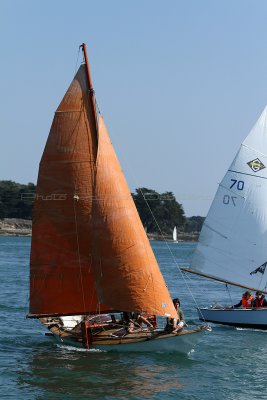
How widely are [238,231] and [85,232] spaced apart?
11529 mm

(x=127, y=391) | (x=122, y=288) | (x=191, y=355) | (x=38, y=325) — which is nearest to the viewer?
(x=127, y=391)

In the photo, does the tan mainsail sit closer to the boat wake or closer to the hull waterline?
the hull waterline

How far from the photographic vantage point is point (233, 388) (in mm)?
25469

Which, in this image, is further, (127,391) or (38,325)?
(38,325)

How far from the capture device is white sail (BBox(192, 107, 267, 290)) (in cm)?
3828

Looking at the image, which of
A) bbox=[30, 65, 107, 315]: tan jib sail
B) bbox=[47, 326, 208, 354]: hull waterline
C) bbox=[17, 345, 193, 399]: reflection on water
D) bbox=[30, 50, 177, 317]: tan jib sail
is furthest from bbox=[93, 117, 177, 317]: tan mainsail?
bbox=[17, 345, 193, 399]: reflection on water

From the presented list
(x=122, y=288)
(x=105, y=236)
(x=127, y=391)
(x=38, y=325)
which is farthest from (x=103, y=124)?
(x=38, y=325)

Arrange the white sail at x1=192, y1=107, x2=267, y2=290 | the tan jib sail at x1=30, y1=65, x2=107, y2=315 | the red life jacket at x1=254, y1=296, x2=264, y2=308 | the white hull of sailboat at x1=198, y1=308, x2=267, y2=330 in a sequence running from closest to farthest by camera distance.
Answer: the tan jib sail at x1=30, y1=65, x2=107, y2=315 → the white hull of sailboat at x1=198, y1=308, x2=267, y2=330 → the red life jacket at x1=254, y1=296, x2=264, y2=308 → the white sail at x1=192, y1=107, x2=267, y2=290

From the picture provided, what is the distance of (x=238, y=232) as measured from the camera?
38.8m

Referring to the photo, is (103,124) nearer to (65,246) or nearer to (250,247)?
(65,246)

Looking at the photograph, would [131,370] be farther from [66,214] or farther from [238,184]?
[238,184]

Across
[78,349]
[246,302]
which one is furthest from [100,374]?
[246,302]

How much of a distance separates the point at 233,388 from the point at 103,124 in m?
9.60

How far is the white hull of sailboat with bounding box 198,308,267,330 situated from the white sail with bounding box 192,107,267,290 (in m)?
1.88
